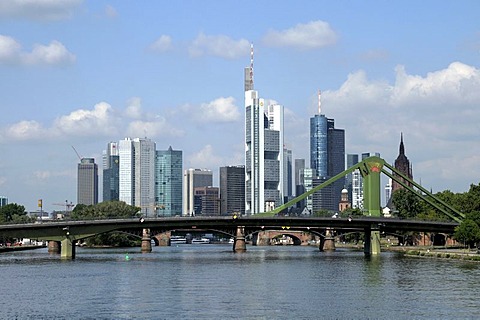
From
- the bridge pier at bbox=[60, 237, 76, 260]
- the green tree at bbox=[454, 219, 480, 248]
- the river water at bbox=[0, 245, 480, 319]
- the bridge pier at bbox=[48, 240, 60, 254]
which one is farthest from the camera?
the bridge pier at bbox=[48, 240, 60, 254]

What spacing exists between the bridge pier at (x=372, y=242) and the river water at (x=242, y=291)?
41254 mm

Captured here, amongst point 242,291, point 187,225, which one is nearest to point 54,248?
point 187,225

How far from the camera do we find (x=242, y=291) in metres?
82.6

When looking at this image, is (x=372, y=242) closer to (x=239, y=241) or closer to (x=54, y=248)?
(x=239, y=241)

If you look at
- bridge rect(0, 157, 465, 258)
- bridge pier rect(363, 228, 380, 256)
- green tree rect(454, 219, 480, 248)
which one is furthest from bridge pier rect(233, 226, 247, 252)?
green tree rect(454, 219, 480, 248)

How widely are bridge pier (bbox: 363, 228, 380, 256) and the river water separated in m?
41.3

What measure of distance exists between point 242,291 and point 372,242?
8831 cm

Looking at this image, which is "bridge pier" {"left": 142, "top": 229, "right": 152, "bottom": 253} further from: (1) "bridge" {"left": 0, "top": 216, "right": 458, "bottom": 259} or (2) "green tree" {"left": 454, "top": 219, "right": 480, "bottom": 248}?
(2) "green tree" {"left": 454, "top": 219, "right": 480, "bottom": 248}

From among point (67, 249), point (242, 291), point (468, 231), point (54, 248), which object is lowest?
point (242, 291)

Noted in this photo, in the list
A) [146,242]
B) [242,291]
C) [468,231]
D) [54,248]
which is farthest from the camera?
[54,248]

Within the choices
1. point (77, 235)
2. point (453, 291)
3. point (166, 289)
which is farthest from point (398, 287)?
point (77, 235)

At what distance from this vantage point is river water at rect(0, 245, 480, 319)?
66125mm

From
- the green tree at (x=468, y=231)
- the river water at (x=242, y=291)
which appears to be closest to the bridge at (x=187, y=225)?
the green tree at (x=468, y=231)

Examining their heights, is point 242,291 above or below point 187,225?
below
